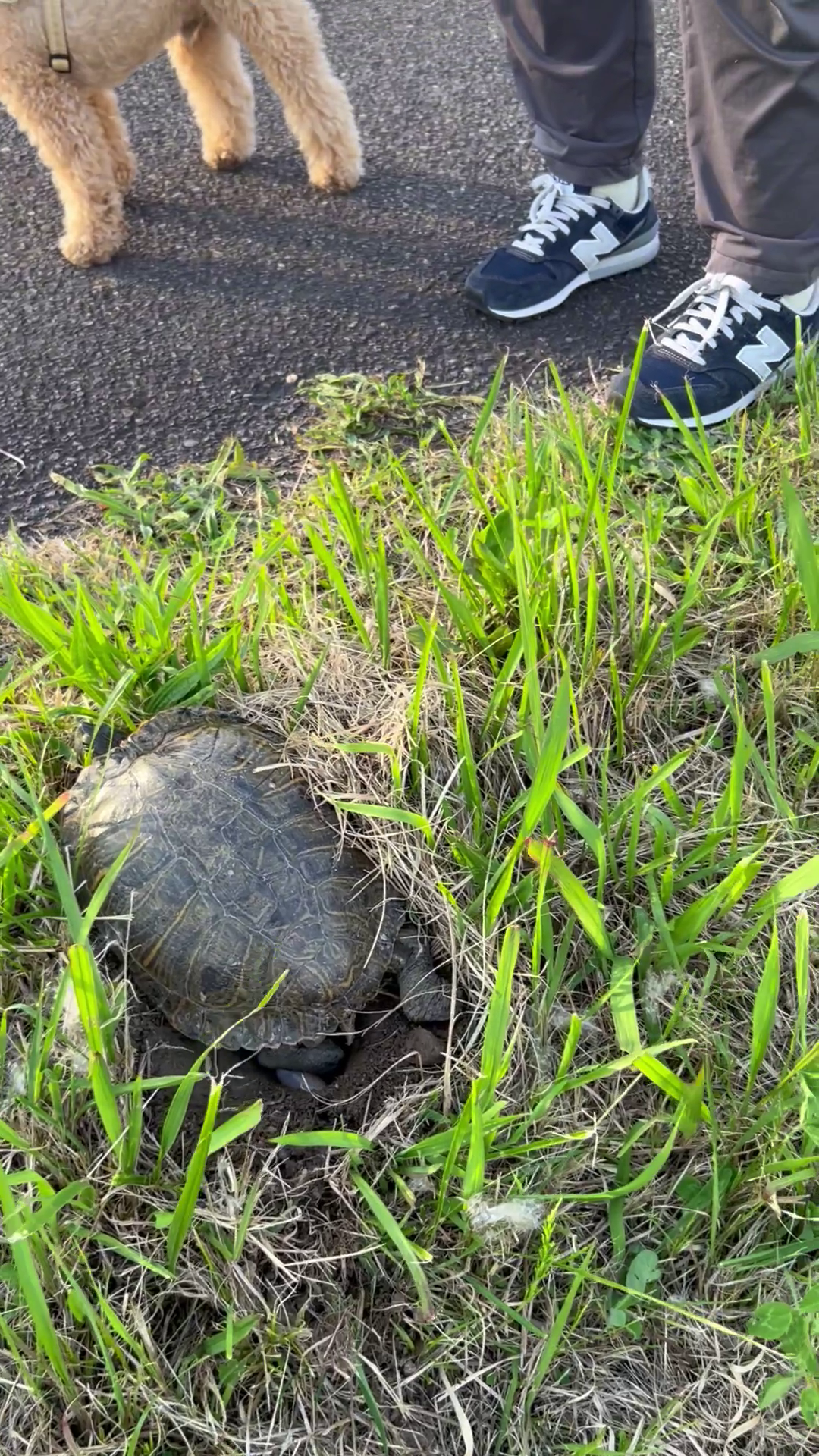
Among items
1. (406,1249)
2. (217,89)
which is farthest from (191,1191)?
(217,89)

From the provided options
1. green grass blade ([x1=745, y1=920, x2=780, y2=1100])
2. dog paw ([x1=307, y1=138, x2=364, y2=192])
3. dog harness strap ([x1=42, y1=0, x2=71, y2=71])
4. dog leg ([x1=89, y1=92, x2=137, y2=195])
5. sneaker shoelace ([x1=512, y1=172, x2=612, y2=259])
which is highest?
dog harness strap ([x1=42, y1=0, x2=71, y2=71])

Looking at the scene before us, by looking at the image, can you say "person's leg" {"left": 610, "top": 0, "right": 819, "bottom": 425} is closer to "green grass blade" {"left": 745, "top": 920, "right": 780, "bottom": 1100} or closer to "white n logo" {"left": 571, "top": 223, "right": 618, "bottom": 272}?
"white n logo" {"left": 571, "top": 223, "right": 618, "bottom": 272}

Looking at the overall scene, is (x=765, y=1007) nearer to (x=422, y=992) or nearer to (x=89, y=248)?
(x=422, y=992)

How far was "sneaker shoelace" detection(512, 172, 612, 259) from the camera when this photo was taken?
9.18 ft

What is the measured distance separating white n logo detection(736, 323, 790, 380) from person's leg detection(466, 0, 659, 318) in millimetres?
615

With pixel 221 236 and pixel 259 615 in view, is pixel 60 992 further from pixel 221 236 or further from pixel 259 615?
pixel 221 236

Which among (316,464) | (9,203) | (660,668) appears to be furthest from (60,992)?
(9,203)

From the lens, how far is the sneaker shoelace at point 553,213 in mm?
2797

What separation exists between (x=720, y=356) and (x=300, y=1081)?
1.92 meters

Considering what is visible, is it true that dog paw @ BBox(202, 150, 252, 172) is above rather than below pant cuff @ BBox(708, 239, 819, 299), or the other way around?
above

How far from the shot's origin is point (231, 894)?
1.55 meters

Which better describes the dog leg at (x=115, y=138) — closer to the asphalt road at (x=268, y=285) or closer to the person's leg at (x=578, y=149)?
the asphalt road at (x=268, y=285)

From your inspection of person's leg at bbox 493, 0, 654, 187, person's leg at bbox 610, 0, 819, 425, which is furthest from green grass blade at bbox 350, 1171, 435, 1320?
person's leg at bbox 493, 0, 654, 187

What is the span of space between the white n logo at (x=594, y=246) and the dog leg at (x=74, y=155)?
53.8 inches
